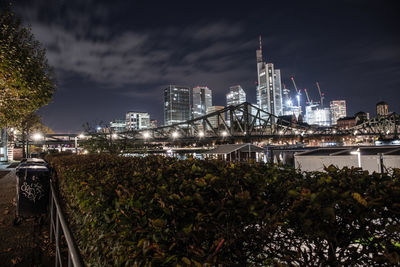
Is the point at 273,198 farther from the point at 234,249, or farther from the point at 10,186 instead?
the point at 10,186

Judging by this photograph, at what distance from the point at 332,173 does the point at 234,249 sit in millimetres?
1460

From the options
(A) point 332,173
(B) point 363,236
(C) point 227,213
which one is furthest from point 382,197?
A: (C) point 227,213

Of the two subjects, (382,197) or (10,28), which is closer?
(382,197)

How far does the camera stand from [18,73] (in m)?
9.98

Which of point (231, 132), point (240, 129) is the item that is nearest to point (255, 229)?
point (231, 132)

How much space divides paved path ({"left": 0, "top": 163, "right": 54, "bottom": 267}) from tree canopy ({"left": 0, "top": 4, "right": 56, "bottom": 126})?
5.99m

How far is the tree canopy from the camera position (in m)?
9.82

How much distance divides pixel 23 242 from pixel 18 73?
799 cm

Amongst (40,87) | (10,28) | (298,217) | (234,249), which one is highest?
(10,28)

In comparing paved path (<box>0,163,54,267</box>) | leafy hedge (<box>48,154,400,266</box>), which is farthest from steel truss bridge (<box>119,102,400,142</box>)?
leafy hedge (<box>48,154,400,266</box>)

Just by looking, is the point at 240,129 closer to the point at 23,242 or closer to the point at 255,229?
the point at 23,242

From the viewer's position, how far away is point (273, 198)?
1.73 m

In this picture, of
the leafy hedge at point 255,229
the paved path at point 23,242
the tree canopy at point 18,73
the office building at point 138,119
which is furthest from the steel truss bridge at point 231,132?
the office building at point 138,119

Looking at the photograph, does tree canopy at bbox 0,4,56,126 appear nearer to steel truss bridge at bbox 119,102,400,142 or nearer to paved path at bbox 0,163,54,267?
paved path at bbox 0,163,54,267
